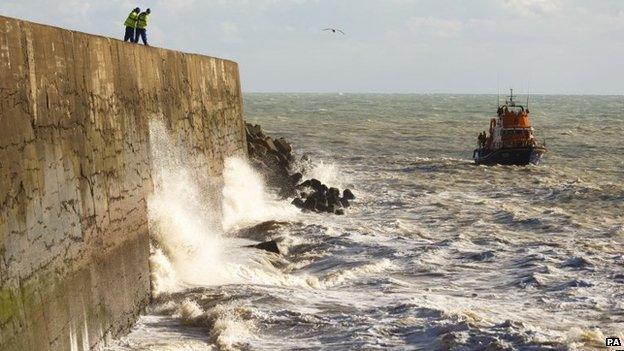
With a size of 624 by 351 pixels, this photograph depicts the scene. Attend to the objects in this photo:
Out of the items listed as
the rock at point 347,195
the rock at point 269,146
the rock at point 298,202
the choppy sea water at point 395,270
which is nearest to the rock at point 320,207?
the rock at point 298,202

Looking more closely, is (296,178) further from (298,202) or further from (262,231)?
(262,231)

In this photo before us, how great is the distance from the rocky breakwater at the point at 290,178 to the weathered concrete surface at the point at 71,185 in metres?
10.4

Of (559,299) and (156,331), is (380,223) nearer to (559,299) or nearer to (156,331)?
(559,299)

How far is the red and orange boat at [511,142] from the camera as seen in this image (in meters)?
37.2

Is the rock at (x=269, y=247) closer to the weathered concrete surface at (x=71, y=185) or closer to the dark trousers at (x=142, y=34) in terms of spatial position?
the weathered concrete surface at (x=71, y=185)

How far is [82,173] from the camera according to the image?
9.38 meters

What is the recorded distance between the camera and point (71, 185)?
8953mm

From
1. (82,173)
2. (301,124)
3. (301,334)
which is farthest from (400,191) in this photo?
(301,124)

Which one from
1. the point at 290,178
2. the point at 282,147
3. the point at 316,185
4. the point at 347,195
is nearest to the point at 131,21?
the point at 316,185

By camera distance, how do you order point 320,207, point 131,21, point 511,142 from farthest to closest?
1. point 511,142
2. point 320,207
3. point 131,21

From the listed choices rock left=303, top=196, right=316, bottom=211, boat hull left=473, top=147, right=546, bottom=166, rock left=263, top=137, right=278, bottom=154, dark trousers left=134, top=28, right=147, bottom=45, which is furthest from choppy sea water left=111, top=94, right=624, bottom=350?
boat hull left=473, top=147, right=546, bottom=166

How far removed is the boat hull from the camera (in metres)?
37.3

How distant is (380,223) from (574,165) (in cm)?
2167

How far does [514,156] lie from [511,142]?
2.44 ft
